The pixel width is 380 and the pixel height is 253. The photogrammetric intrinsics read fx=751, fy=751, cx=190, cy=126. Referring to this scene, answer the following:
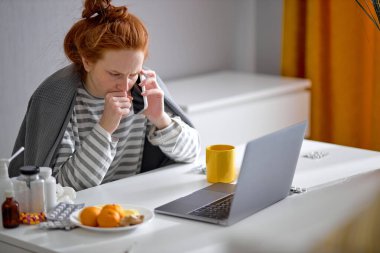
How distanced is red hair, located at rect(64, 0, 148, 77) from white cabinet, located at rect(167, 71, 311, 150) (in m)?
0.99

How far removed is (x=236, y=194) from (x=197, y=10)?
2.27 metres

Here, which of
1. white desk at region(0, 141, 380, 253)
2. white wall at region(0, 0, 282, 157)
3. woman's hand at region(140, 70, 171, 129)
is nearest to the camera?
white desk at region(0, 141, 380, 253)

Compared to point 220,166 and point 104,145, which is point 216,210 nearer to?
point 220,166

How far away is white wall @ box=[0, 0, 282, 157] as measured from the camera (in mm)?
3119

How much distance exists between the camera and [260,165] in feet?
5.84

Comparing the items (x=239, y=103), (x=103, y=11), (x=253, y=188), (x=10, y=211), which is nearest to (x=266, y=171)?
(x=253, y=188)

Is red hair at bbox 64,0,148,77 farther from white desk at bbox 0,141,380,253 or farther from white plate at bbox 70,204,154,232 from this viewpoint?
white plate at bbox 70,204,154,232

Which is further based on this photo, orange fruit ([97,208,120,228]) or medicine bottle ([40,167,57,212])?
medicine bottle ([40,167,57,212])

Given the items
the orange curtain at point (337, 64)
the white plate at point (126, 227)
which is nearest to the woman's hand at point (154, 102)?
the white plate at point (126, 227)

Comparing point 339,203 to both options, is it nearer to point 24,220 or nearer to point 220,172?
point 220,172

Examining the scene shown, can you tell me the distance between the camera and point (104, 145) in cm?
212

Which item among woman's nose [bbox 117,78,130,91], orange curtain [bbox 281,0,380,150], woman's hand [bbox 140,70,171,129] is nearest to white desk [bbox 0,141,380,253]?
woman's hand [bbox 140,70,171,129]

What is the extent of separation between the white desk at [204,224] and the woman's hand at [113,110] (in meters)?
0.16

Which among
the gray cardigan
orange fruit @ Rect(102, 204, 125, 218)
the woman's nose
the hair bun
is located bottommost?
orange fruit @ Rect(102, 204, 125, 218)
